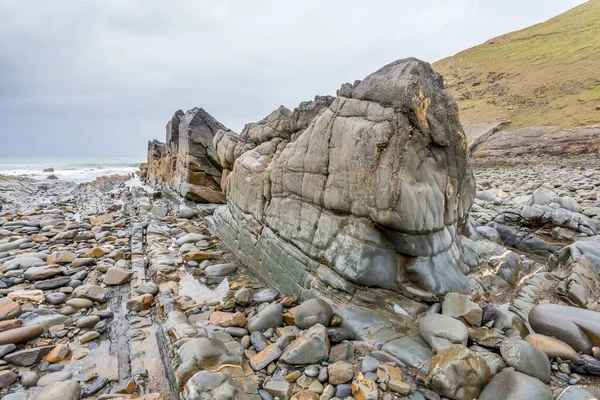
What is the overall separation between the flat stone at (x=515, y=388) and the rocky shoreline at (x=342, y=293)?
1 centimetres

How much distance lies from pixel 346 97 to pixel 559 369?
435cm

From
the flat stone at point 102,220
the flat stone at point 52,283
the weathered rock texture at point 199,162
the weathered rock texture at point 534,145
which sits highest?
the weathered rock texture at point 199,162

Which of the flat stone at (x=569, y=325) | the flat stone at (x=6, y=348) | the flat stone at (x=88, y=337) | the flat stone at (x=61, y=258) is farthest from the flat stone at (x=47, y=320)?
the flat stone at (x=569, y=325)

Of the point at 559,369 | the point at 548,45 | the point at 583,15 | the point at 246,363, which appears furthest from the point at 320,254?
the point at 583,15

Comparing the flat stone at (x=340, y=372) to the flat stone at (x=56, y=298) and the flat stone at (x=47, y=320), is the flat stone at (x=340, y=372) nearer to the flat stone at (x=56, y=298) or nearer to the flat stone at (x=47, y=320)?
the flat stone at (x=47, y=320)

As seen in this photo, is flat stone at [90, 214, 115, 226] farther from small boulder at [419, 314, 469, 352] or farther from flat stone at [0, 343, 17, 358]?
small boulder at [419, 314, 469, 352]

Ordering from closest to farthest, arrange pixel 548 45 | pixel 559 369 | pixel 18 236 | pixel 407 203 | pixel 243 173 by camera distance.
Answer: pixel 559 369, pixel 407 203, pixel 243 173, pixel 18 236, pixel 548 45

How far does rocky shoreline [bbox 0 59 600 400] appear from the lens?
2910 mm

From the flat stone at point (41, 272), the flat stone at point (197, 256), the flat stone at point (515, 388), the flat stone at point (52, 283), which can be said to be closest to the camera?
the flat stone at point (515, 388)

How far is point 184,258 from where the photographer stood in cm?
695

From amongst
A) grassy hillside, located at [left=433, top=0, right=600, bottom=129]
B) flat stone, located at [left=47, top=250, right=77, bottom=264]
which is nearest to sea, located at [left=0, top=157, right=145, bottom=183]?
flat stone, located at [left=47, top=250, right=77, bottom=264]

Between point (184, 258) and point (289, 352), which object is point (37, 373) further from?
point (184, 258)

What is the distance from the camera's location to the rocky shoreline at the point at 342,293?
9.55ft

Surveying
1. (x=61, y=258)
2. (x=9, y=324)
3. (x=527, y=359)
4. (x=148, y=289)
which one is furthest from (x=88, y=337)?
(x=527, y=359)
